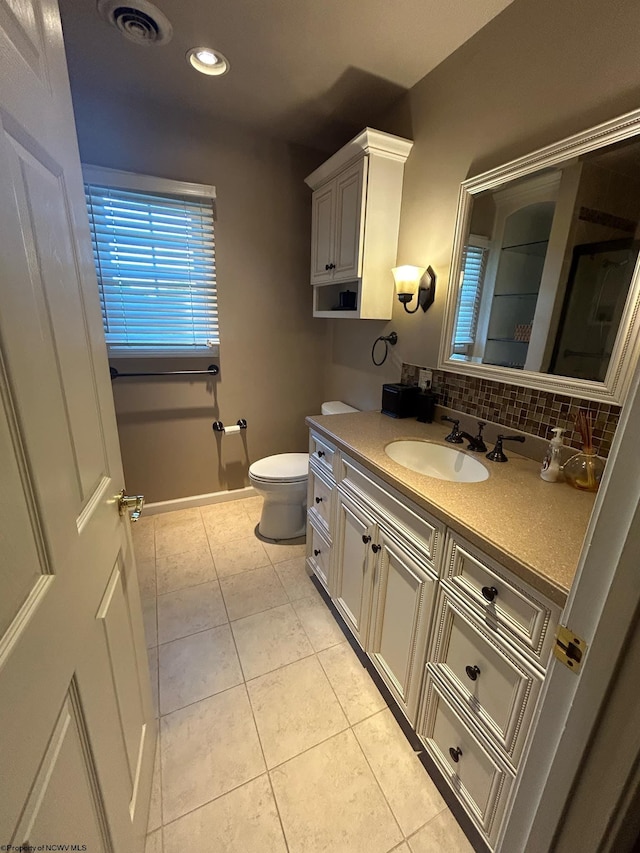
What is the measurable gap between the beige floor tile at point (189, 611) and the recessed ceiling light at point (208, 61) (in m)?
2.58

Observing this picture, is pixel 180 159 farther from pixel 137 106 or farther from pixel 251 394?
pixel 251 394

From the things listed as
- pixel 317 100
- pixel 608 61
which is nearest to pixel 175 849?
pixel 608 61

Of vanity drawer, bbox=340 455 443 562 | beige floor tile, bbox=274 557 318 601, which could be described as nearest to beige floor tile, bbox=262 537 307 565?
beige floor tile, bbox=274 557 318 601

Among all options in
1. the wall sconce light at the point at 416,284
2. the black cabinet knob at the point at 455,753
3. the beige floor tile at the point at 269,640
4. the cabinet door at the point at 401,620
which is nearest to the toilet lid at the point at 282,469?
the beige floor tile at the point at 269,640

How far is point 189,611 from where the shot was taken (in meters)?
1.80

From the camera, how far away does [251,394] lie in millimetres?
2668

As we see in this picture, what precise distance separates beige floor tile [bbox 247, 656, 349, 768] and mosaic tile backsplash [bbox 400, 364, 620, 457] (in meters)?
1.32

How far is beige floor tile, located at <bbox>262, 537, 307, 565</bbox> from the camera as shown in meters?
2.21

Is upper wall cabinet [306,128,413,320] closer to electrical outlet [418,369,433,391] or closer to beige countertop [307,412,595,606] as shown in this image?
electrical outlet [418,369,433,391]

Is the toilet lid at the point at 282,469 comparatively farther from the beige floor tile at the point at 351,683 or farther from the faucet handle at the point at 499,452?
the faucet handle at the point at 499,452

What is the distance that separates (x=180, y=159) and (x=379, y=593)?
8.53 feet

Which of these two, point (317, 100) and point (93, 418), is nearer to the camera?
point (93, 418)

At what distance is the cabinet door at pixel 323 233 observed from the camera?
6.67 feet

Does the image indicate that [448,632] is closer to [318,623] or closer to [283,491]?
[318,623]
